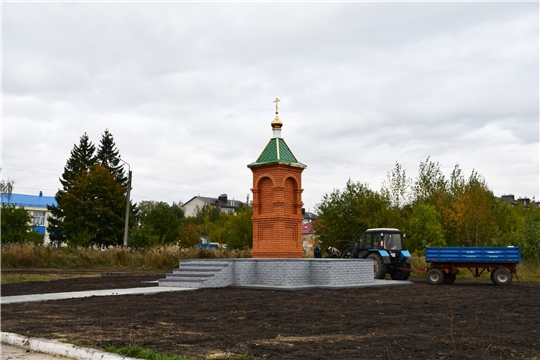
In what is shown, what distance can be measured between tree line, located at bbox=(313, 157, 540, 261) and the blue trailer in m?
7.66

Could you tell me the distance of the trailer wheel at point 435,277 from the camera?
66.9ft

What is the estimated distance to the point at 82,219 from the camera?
44438 millimetres

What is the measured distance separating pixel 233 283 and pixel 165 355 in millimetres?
11312

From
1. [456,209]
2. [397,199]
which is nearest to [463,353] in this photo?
[456,209]

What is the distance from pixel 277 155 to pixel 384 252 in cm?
662

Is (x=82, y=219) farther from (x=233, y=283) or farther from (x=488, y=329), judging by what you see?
(x=488, y=329)

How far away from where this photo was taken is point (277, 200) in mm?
18562

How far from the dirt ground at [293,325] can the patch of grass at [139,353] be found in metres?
0.34

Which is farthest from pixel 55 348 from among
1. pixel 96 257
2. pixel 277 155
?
pixel 96 257

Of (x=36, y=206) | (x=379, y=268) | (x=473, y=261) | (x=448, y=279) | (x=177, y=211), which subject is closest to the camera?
(x=473, y=261)

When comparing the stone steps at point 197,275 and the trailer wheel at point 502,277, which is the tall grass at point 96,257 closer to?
the stone steps at point 197,275

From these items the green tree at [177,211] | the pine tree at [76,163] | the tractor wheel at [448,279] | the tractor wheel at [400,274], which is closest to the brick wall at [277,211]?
the tractor wheel at [400,274]

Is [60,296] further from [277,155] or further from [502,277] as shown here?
[502,277]

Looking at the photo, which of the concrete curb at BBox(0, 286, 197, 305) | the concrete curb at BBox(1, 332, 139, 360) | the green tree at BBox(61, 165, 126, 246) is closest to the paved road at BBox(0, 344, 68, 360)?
the concrete curb at BBox(1, 332, 139, 360)
